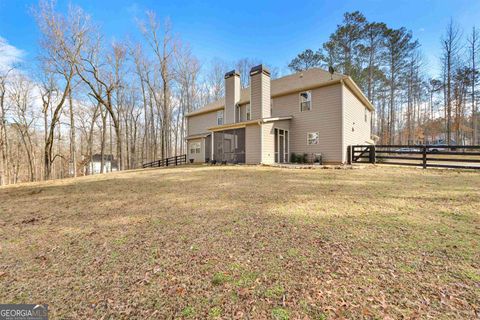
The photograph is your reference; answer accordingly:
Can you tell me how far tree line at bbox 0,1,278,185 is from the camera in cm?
1354

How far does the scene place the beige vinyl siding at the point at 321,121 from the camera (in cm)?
1203

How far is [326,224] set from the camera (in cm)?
323

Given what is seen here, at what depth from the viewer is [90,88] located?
15969 millimetres

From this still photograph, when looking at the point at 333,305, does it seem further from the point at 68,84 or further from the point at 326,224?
the point at 68,84

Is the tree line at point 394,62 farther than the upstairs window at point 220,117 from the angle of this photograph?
Yes

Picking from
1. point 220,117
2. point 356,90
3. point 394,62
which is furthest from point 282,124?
point 394,62

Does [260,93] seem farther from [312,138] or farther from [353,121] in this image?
[353,121]

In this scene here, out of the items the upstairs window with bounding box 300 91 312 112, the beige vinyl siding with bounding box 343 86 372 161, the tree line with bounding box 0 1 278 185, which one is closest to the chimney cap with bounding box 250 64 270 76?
the upstairs window with bounding box 300 91 312 112

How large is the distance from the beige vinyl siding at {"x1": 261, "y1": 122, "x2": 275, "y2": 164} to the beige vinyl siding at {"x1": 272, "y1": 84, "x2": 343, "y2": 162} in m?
1.89

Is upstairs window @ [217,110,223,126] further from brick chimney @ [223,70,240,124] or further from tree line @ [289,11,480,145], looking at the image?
tree line @ [289,11,480,145]

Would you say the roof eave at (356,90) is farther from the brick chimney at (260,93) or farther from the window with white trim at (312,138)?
the brick chimney at (260,93)

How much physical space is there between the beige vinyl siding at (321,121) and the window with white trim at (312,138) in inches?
7.5

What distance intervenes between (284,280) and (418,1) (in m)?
20.4

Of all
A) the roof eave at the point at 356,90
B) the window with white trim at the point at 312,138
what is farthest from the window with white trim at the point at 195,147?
the roof eave at the point at 356,90
